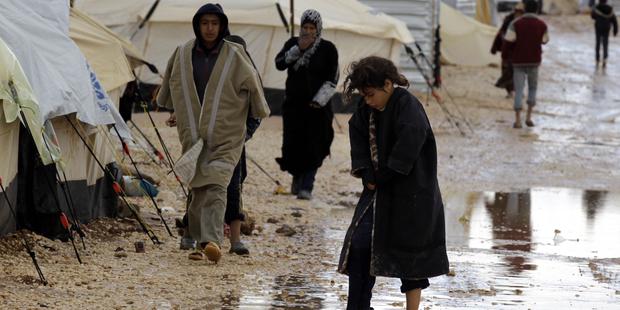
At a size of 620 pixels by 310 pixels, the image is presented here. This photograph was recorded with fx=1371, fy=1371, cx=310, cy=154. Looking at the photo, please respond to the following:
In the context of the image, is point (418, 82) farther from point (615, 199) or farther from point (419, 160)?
point (419, 160)

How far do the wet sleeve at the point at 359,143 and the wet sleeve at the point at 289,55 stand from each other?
5.01m

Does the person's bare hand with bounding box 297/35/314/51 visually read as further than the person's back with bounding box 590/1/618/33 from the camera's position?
No

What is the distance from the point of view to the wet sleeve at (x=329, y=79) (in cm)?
1143

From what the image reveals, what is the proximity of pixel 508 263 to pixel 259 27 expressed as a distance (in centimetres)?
1017

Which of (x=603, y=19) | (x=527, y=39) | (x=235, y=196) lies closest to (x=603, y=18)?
(x=603, y=19)

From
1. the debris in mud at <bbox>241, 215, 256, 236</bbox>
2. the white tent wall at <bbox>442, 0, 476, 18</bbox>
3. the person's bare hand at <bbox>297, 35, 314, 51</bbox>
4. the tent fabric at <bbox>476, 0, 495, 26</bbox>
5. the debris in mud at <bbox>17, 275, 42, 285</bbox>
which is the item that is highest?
the person's bare hand at <bbox>297, 35, 314, 51</bbox>

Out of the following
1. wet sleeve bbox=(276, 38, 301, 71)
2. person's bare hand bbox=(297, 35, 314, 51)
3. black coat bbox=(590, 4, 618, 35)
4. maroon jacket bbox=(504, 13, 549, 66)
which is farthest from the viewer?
black coat bbox=(590, 4, 618, 35)

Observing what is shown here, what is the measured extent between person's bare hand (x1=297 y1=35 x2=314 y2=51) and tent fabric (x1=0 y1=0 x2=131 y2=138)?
226cm

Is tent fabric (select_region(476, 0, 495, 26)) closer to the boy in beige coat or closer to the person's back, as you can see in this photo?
the person's back

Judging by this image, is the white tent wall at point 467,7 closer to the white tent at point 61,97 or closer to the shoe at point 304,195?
the shoe at point 304,195

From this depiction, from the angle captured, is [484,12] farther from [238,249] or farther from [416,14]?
[238,249]

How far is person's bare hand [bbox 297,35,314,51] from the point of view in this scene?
11266mm

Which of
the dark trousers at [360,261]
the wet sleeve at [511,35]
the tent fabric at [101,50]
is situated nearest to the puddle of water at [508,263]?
the dark trousers at [360,261]

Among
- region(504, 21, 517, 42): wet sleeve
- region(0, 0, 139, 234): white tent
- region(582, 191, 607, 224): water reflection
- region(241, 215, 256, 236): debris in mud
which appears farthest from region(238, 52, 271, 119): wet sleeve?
region(504, 21, 517, 42): wet sleeve
